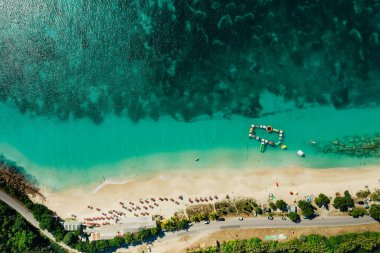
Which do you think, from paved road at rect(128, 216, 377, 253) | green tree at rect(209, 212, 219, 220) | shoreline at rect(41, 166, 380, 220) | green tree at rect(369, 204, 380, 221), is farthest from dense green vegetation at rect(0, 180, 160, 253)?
green tree at rect(369, 204, 380, 221)

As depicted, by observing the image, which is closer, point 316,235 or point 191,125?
point 316,235

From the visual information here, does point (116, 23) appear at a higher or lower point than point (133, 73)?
higher

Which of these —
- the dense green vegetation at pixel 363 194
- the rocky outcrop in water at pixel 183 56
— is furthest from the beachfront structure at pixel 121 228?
the dense green vegetation at pixel 363 194

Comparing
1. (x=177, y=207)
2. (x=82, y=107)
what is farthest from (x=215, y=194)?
(x=82, y=107)

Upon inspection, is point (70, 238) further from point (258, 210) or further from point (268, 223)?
point (268, 223)

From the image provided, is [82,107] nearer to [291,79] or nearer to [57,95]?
[57,95]
